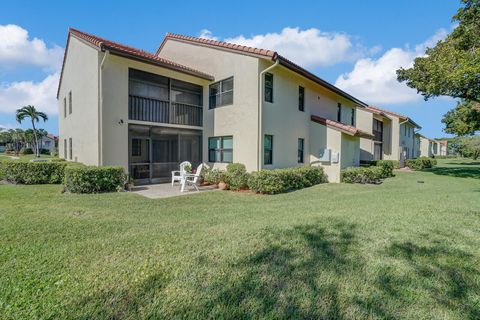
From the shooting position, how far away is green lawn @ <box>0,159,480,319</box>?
2.70m

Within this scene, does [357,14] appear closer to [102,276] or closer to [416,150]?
[102,276]

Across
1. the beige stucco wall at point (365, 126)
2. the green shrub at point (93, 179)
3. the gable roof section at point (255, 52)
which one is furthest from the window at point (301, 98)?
the beige stucco wall at point (365, 126)

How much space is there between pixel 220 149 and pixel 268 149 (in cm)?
263

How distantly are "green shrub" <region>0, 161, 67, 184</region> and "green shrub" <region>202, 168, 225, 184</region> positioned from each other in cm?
671

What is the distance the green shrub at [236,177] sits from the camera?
1061cm

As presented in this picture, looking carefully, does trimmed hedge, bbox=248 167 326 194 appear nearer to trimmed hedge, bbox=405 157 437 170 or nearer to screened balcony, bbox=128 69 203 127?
screened balcony, bbox=128 69 203 127

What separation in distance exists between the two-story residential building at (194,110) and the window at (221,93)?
0.18 feet

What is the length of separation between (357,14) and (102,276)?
1401cm

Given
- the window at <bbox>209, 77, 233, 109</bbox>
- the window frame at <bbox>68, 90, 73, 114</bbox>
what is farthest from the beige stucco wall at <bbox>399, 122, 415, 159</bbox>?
the window frame at <bbox>68, 90, 73, 114</bbox>

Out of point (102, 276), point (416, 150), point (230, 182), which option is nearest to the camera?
point (102, 276)

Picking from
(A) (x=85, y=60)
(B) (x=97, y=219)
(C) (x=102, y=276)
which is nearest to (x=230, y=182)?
(B) (x=97, y=219)

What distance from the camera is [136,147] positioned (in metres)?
12.4

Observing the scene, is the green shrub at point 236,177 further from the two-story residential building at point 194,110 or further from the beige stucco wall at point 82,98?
the beige stucco wall at point 82,98

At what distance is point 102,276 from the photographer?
3234mm
